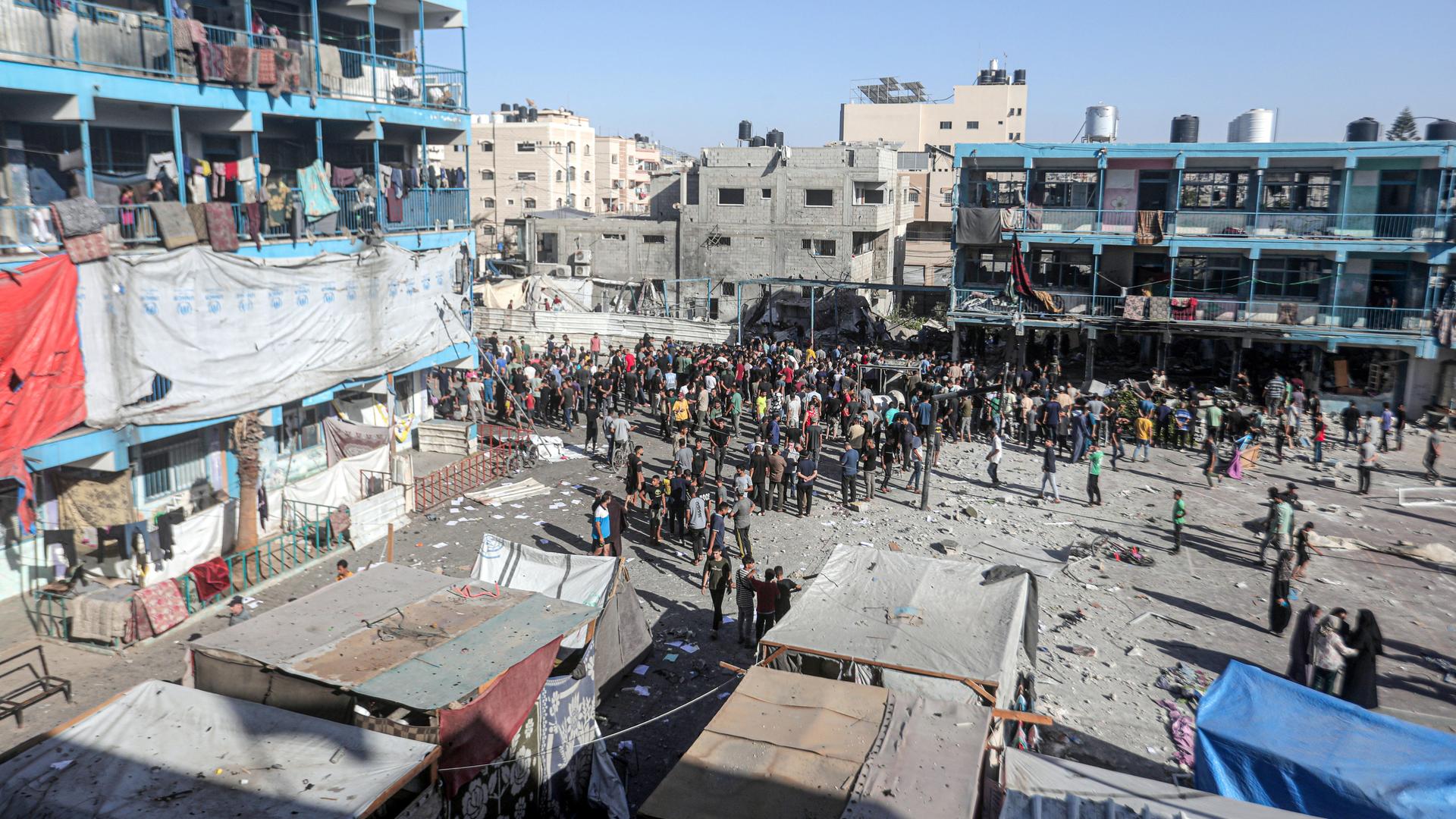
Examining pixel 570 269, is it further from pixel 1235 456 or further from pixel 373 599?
pixel 373 599

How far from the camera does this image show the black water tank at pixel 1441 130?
29672 millimetres

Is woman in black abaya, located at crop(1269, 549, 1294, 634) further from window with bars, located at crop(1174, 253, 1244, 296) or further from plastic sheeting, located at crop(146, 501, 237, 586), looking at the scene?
window with bars, located at crop(1174, 253, 1244, 296)

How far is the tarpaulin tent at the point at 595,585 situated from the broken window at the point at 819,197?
30.6m

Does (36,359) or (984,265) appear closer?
(36,359)

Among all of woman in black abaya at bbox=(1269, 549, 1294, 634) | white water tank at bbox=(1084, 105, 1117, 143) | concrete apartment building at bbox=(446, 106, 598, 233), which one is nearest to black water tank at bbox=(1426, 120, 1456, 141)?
white water tank at bbox=(1084, 105, 1117, 143)

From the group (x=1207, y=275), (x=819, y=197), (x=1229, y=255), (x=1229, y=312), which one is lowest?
(x=1229, y=312)

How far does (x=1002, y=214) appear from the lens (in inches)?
1239

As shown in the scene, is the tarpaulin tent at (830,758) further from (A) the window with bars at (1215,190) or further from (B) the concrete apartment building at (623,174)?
(B) the concrete apartment building at (623,174)

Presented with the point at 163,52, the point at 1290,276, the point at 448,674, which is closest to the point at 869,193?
the point at 1290,276

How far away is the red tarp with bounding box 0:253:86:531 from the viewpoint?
42.8 ft

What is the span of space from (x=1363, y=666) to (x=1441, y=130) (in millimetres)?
25829

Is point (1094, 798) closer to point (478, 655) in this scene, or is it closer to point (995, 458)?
point (478, 655)

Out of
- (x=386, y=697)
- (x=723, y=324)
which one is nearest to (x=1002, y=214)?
(x=723, y=324)

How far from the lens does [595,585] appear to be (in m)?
12.7
